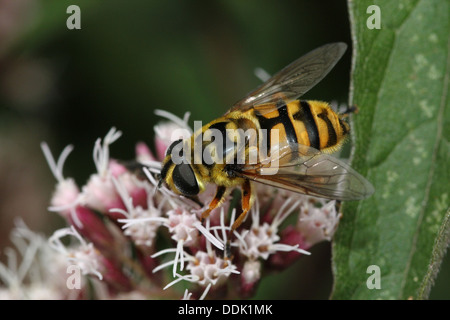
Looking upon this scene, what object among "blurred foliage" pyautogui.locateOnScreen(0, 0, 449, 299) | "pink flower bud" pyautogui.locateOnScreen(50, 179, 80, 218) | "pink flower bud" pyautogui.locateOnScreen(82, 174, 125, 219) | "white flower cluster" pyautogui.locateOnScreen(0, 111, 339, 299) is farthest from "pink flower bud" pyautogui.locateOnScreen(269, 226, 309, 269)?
"blurred foliage" pyautogui.locateOnScreen(0, 0, 449, 299)

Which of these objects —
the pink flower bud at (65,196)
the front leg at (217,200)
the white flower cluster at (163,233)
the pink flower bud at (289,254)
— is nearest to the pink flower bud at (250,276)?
the white flower cluster at (163,233)

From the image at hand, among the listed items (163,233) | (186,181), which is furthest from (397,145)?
(163,233)

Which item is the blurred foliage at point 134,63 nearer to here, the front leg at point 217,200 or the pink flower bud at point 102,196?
the pink flower bud at point 102,196

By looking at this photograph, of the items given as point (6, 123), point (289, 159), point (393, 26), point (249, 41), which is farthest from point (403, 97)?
point (6, 123)

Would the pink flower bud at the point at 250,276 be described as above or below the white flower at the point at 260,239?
below

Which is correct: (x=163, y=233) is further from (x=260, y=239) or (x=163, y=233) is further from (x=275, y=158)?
(x=275, y=158)

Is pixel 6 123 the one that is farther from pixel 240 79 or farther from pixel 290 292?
pixel 290 292
